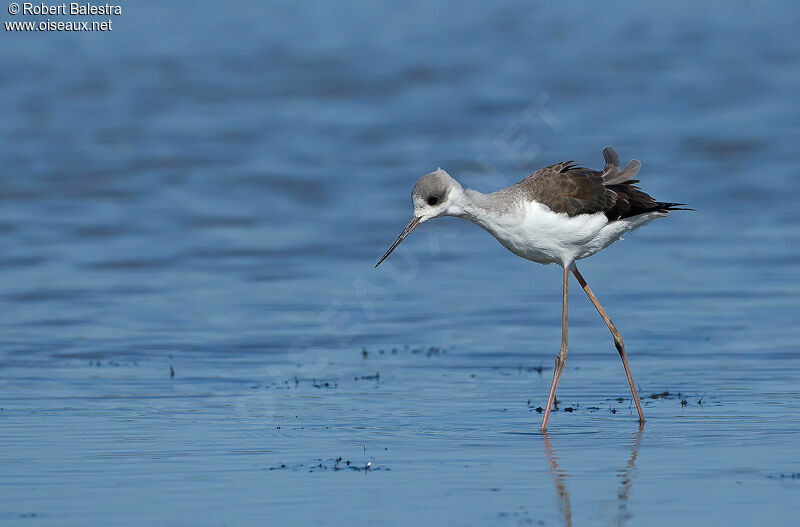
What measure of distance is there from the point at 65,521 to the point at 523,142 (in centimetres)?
2050

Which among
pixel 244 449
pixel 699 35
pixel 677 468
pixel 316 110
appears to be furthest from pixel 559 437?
pixel 699 35

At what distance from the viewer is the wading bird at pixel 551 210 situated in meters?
10.2

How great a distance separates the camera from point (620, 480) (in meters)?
8.12

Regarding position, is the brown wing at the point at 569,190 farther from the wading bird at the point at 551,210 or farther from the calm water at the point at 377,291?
the calm water at the point at 377,291

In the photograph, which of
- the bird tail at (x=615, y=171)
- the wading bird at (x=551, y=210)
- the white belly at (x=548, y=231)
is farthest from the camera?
the bird tail at (x=615, y=171)

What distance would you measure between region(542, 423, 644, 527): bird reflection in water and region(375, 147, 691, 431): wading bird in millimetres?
770

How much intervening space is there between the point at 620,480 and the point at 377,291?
8510 mm

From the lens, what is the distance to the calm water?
8.23 meters

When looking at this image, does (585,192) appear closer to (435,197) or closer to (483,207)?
(483,207)

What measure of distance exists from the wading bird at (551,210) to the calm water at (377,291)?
4.25 ft

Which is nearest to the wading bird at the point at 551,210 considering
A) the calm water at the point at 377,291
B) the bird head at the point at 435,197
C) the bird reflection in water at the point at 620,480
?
the bird head at the point at 435,197

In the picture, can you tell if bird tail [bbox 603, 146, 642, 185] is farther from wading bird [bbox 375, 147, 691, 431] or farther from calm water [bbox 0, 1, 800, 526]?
calm water [bbox 0, 1, 800, 526]

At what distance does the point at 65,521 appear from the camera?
7309mm

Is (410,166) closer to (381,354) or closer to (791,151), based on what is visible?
(791,151)
